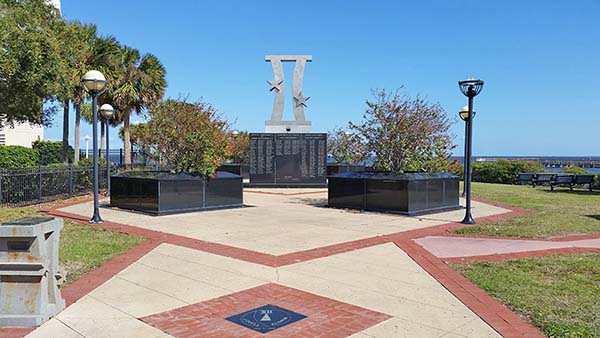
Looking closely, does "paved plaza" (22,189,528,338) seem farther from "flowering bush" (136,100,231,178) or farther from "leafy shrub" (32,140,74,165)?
"leafy shrub" (32,140,74,165)

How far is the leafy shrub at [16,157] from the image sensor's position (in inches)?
771

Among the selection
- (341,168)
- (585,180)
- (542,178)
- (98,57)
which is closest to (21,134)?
(98,57)

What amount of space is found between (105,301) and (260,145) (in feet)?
58.8

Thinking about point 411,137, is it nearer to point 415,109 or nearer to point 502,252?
point 415,109

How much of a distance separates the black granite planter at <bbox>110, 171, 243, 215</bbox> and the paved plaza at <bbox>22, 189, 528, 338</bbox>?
2.54 meters

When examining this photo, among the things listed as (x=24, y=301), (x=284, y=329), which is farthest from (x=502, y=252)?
(x=24, y=301)

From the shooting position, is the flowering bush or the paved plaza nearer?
the paved plaza

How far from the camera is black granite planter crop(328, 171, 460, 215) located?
12.8 meters

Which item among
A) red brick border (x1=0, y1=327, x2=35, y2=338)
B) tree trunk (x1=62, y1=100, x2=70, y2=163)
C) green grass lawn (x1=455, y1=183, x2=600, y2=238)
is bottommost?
red brick border (x1=0, y1=327, x2=35, y2=338)

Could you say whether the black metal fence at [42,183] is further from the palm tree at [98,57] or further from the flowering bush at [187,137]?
the palm tree at [98,57]

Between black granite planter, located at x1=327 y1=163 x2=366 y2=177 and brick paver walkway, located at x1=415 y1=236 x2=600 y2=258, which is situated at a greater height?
black granite planter, located at x1=327 y1=163 x2=366 y2=177

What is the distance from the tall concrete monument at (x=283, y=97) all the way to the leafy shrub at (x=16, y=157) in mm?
10769

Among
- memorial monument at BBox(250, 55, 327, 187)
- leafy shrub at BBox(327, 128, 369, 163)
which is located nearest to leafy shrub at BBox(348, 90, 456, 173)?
leafy shrub at BBox(327, 128, 369, 163)

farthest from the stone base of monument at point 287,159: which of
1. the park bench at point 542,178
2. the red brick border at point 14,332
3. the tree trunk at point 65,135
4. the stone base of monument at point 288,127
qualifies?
the red brick border at point 14,332
